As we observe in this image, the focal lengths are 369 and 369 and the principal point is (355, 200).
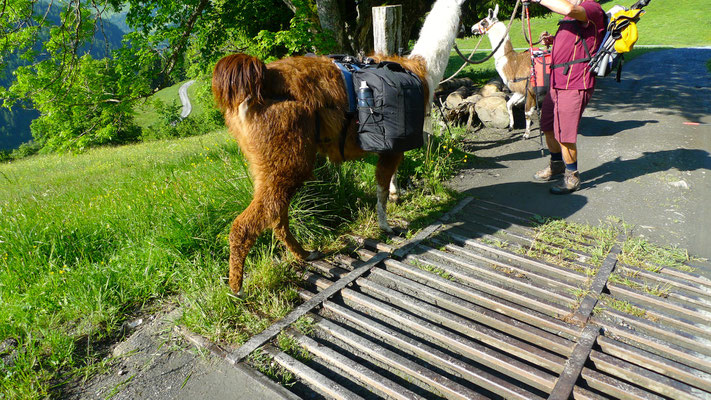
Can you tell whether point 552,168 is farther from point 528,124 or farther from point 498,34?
point 498,34

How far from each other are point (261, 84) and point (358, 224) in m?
2.15

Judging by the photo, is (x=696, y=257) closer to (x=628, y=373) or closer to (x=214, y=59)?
(x=628, y=373)

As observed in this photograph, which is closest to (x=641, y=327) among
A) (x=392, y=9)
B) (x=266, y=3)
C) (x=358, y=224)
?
(x=358, y=224)

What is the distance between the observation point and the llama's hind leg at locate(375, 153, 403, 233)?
13.0 feet

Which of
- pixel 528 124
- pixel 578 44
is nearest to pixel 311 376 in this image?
pixel 578 44

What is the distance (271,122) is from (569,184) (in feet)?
14.1

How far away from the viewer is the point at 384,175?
4.03 metres

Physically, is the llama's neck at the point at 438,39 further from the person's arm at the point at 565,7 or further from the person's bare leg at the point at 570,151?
the person's bare leg at the point at 570,151

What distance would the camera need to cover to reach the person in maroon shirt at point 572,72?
174 inches

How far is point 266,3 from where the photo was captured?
7590mm

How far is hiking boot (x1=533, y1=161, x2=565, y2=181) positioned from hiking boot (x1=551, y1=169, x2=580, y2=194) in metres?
0.49

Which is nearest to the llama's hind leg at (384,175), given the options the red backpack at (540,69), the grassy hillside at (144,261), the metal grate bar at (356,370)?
the grassy hillside at (144,261)

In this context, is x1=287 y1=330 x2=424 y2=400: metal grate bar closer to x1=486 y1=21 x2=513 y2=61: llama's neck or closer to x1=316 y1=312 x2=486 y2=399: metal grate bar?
x1=316 y1=312 x2=486 y2=399: metal grate bar

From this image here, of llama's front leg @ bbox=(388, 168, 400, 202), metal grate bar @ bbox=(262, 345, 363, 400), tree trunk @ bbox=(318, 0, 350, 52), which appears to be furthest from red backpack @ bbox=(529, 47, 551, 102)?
metal grate bar @ bbox=(262, 345, 363, 400)
